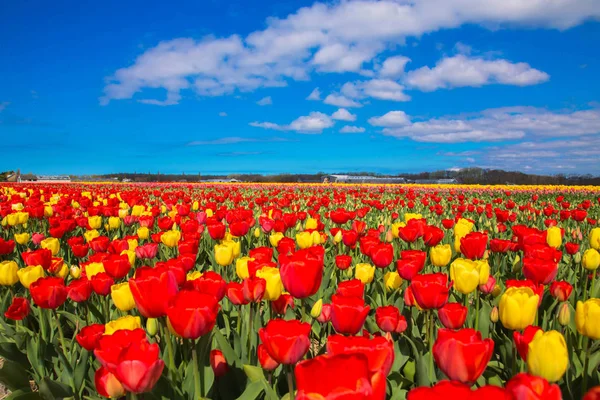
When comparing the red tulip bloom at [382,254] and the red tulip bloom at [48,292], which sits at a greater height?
the red tulip bloom at [382,254]

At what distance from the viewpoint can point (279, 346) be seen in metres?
1.34

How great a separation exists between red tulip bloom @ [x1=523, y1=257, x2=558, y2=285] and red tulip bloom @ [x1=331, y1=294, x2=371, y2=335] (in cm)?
137

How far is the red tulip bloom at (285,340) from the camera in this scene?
1.33 meters

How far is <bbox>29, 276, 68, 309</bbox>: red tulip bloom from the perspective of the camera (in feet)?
7.30

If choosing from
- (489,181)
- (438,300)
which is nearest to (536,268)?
(438,300)

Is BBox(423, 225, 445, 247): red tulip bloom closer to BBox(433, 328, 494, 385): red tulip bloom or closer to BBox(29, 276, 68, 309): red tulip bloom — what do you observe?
BBox(433, 328, 494, 385): red tulip bloom

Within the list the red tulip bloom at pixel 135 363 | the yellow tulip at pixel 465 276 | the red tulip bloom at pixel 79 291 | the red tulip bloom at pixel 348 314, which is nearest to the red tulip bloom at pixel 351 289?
the red tulip bloom at pixel 348 314

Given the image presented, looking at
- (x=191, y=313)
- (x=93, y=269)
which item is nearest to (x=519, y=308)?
(x=191, y=313)

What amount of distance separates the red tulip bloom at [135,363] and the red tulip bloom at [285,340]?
334 millimetres

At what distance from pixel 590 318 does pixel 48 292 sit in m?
2.59

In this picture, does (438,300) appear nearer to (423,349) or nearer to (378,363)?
(423,349)

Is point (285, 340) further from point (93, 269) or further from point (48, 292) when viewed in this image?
point (93, 269)

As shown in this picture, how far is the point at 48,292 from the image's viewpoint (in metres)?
2.25

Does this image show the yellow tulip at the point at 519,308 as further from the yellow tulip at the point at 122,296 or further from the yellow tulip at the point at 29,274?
the yellow tulip at the point at 29,274
